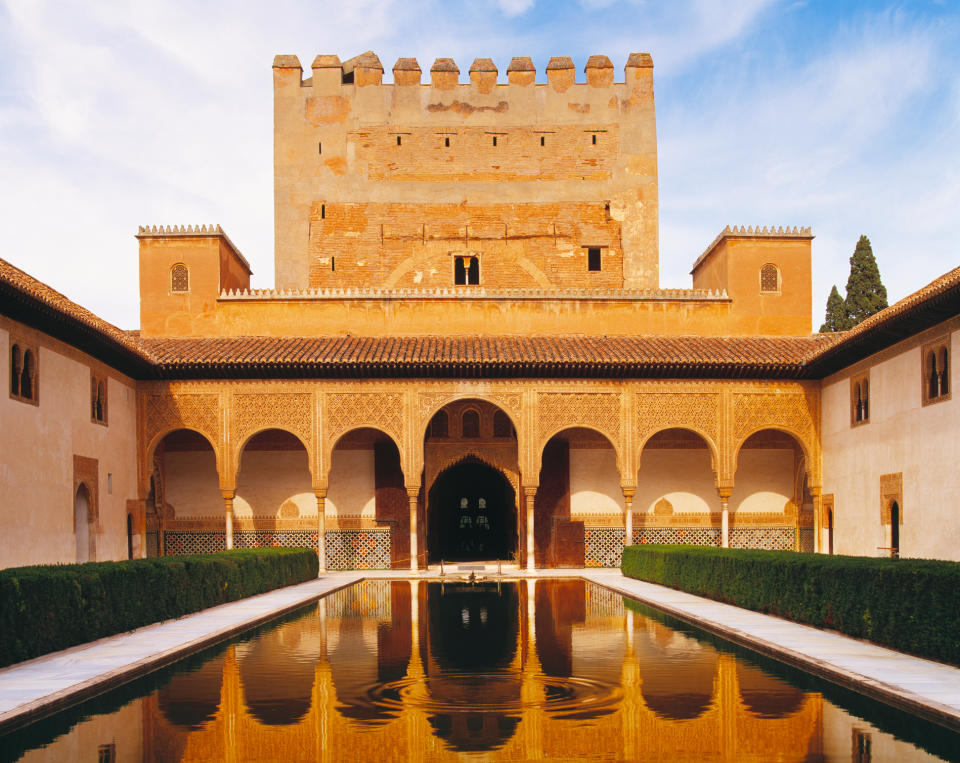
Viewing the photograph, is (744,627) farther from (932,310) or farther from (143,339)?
(143,339)

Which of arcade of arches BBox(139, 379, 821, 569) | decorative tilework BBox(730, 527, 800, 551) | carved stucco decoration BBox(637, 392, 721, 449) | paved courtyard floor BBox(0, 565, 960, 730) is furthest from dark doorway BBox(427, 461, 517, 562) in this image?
paved courtyard floor BBox(0, 565, 960, 730)

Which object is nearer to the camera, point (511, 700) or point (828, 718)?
point (828, 718)

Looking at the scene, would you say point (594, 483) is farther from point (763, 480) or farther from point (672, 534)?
point (763, 480)

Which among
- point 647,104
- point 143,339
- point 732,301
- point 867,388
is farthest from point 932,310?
point 143,339

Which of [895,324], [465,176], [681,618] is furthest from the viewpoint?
[465,176]

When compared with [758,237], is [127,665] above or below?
below

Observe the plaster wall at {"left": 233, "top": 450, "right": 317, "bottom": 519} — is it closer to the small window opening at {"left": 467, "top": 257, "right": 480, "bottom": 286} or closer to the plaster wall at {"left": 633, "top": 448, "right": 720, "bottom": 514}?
the plaster wall at {"left": 633, "top": 448, "right": 720, "bottom": 514}

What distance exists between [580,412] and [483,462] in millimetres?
2671

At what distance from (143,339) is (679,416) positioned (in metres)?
11.0

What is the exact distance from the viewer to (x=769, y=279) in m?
22.3

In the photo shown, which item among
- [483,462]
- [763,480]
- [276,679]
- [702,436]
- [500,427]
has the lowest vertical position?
[276,679]

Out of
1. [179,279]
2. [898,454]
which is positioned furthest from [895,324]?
[179,279]

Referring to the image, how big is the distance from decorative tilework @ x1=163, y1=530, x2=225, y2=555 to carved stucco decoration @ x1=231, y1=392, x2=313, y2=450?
Result: 2511mm

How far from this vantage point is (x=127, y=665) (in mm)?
7539
